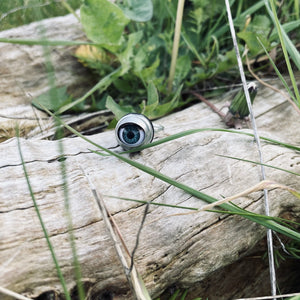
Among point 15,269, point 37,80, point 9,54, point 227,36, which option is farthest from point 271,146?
point 9,54

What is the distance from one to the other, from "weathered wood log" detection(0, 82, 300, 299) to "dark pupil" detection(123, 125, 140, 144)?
111 mm

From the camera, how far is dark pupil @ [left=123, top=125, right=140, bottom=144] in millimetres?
1577

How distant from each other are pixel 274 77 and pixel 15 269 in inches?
68.7

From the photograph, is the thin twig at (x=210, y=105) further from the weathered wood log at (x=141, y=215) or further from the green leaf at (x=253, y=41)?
the green leaf at (x=253, y=41)

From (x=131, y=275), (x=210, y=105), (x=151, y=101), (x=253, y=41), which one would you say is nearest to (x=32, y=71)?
(x=151, y=101)

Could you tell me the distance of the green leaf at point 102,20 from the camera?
212 centimetres

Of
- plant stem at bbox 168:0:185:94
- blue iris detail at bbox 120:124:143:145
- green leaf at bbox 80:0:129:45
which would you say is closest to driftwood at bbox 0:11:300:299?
blue iris detail at bbox 120:124:143:145

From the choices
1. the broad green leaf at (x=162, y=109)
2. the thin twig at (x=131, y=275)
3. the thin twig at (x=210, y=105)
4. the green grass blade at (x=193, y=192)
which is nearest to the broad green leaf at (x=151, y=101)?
the broad green leaf at (x=162, y=109)

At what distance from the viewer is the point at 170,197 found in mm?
1585

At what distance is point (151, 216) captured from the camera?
1.52 m

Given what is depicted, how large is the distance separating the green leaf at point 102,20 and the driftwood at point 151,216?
0.62m

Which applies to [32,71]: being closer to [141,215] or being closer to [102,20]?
[102,20]

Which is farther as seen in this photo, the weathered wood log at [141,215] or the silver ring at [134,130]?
the silver ring at [134,130]

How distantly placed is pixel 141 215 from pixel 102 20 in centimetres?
117
